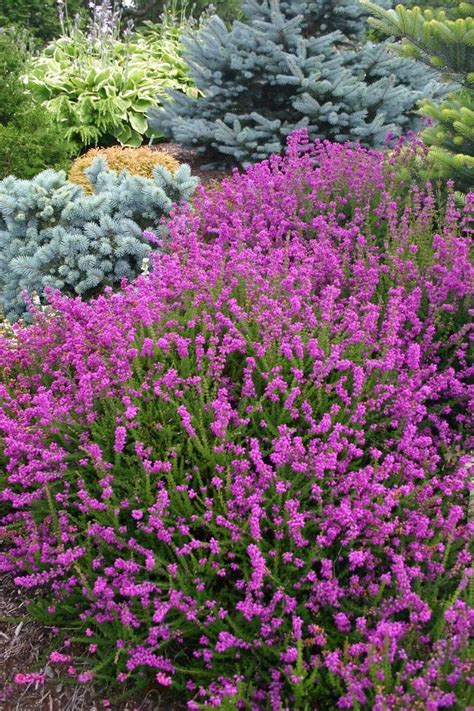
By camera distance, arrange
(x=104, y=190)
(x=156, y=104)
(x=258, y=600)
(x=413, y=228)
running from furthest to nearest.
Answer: (x=156, y=104), (x=104, y=190), (x=413, y=228), (x=258, y=600)

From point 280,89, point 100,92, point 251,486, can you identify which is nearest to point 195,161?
point 280,89

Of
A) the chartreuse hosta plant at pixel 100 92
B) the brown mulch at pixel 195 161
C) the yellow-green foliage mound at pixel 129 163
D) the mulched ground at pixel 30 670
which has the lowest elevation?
the mulched ground at pixel 30 670

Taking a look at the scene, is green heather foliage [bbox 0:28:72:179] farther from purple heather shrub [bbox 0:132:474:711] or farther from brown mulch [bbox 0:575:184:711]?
brown mulch [bbox 0:575:184:711]

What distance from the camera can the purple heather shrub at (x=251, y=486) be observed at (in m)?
1.92

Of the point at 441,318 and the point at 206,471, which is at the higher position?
the point at 441,318

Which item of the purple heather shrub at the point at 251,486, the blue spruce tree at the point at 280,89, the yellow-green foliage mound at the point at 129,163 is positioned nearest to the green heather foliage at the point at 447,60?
the purple heather shrub at the point at 251,486

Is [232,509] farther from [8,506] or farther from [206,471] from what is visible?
[8,506]

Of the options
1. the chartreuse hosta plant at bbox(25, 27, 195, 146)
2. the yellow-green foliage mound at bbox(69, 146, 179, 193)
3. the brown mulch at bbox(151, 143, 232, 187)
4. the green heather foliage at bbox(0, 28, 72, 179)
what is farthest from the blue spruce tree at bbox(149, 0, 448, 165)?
the green heather foliage at bbox(0, 28, 72, 179)

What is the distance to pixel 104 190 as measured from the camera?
4590 mm

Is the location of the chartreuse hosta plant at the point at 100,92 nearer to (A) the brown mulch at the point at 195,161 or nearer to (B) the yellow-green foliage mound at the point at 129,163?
(A) the brown mulch at the point at 195,161

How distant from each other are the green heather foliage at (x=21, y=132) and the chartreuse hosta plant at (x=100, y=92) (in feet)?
2.02

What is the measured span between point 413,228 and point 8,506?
96.8 inches

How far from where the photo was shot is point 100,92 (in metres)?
7.13

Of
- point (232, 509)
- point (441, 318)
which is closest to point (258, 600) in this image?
point (232, 509)
